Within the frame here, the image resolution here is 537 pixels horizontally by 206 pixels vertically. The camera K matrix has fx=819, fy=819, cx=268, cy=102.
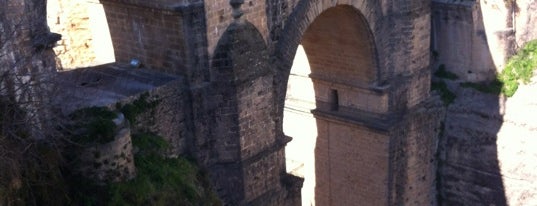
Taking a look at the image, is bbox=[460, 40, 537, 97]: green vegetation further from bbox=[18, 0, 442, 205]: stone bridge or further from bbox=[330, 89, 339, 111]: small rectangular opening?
bbox=[330, 89, 339, 111]: small rectangular opening

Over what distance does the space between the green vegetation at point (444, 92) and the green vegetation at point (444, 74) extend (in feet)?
0.45

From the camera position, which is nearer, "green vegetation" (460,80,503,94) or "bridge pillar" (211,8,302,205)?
"bridge pillar" (211,8,302,205)

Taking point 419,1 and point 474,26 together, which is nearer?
point 419,1

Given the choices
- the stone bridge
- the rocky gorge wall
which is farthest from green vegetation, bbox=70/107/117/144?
the rocky gorge wall

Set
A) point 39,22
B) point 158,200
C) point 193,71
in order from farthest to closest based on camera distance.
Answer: point 193,71, point 158,200, point 39,22

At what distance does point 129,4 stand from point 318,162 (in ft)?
20.5

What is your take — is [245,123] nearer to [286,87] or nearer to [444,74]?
[286,87]

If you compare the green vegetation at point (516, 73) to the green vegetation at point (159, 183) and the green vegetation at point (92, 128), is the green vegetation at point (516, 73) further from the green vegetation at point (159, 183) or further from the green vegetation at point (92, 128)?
the green vegetation at point (92, 128)

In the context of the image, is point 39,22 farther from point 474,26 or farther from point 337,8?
point 474,26

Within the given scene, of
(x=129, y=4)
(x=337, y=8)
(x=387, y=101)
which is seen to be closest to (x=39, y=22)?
(x=129, y=4)

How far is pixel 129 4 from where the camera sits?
10.3 meters

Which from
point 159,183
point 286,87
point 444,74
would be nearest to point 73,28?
point 286,87

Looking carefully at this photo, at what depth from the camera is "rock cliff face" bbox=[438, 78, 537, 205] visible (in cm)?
1491

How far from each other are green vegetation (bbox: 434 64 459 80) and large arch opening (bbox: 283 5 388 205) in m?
2.40
